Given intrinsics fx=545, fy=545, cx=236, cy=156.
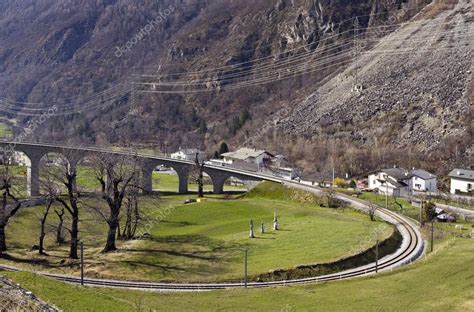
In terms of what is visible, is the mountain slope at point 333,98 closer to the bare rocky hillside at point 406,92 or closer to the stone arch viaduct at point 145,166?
the bare rocky hillside at point 406,92

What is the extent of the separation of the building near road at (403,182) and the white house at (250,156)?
31118mm

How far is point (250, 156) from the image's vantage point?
4405 inches

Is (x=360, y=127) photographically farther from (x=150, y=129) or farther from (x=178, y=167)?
(x=150, y=129)

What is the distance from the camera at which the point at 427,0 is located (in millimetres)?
174250

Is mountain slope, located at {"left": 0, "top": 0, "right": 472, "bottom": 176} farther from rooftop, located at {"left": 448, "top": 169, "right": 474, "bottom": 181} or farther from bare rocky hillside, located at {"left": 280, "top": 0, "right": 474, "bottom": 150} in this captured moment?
rooftop, located at {"left": 448, "top": 169, "right": 474, "bottom": 181}

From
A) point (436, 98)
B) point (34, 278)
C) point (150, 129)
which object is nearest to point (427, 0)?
point (436, 98)

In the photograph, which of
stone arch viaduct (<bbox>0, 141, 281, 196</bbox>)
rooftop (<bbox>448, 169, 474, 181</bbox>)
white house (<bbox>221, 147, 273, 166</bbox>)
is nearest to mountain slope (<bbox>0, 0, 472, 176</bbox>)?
white house (<bbox>221, 147, 273, 166</bbox>)

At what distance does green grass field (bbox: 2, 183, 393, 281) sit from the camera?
39.4 meters

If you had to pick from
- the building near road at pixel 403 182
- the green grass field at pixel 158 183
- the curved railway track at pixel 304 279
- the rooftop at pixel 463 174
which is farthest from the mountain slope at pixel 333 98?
the curved railway track at pixel 304 279

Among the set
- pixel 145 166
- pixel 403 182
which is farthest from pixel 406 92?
pixel 145 166

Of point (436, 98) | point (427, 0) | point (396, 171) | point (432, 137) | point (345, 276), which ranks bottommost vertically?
point (345, 276)

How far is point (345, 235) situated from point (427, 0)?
5892 inches

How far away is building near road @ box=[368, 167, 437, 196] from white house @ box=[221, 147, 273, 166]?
3112 centimetres

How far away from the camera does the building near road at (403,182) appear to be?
265 feet
